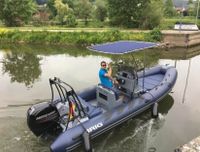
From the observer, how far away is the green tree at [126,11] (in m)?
27.0

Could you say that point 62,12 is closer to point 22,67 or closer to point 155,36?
point 155,36

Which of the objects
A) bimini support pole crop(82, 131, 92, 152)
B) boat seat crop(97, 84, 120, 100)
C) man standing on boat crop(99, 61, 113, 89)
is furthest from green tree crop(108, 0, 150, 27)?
bimini support pole crop(82, 131, 92, 152)

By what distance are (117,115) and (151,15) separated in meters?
20.6

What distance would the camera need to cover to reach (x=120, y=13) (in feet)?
91.4

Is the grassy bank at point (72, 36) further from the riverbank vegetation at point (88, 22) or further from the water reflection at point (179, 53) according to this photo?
the water reflection at point (179, 53)

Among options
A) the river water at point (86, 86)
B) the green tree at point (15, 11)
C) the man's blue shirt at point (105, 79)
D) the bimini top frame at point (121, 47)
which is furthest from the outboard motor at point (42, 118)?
the green tree at point (15, 11)

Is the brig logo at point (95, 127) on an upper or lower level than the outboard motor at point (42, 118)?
lower

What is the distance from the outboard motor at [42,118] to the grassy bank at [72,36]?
1518 centimetres

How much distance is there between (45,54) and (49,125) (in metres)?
12.1

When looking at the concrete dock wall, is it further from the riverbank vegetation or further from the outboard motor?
the outboard motor

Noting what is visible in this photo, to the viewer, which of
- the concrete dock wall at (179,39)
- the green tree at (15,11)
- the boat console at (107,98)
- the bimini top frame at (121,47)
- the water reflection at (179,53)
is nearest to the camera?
the boat console at (107,98)

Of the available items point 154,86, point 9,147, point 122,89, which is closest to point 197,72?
point 154,86

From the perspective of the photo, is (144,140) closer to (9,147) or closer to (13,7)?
(9,147)

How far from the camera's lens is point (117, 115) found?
276 inches
